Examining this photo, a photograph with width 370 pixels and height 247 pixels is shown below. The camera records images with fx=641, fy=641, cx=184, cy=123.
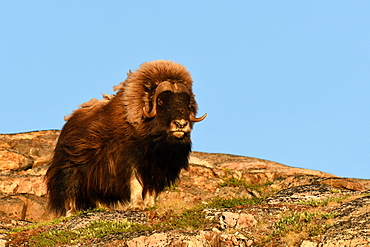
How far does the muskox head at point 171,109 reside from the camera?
1088 centimetres

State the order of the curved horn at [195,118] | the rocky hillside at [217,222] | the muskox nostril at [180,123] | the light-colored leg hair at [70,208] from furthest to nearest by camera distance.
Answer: the light-colored leg hair at [70,208], the curved horn at [195,118], the muskox nostril at [180,123], the rocky hillside at [217,222]

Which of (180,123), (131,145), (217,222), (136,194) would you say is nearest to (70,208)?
(136,194)

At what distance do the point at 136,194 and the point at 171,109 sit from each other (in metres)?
1.61

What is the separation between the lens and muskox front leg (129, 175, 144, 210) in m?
11.0

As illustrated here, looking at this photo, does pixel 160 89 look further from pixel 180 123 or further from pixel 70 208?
pixel 70 208

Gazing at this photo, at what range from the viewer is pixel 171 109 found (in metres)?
10.9

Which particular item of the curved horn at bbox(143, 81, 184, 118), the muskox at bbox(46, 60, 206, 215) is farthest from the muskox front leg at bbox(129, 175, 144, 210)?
the curved horn at bbox(143, 81, 184, 118)

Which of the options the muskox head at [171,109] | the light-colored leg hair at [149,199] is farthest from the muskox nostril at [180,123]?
the light-colored leg hair at [149,199]

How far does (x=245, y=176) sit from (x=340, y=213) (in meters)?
6.89

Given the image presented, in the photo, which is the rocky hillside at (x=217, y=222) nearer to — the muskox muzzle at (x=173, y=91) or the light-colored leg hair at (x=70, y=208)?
the light-colored leg hair at (x=70, y=208)

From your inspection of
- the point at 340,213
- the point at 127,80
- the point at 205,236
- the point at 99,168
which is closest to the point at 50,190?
the point at 99,168

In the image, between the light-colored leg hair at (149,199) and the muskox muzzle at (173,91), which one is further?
the light-colored leg hair at (149,199)

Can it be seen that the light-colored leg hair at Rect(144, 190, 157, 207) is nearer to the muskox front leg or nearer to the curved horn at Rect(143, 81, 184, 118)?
the muskox front leg

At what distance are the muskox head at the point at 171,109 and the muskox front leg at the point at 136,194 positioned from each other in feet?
3.47
